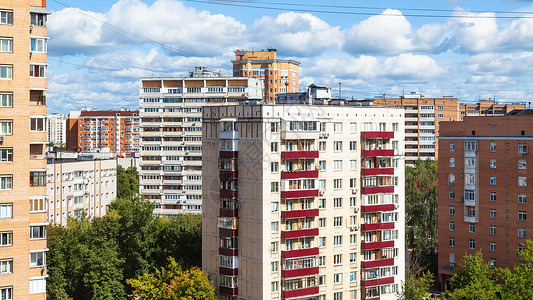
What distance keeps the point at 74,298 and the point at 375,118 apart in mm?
35542

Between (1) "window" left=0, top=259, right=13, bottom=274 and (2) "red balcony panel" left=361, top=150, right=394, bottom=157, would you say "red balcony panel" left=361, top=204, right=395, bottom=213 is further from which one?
(1) "window" left=0, top=259, right=13, bottom=274

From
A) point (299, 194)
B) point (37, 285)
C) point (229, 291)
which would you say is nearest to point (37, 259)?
point (37, 285)

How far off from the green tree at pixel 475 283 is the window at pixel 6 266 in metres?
40.5

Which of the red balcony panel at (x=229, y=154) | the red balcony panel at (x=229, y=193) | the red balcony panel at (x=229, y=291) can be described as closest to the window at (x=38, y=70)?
the red balcony panel at (x=229, y=154)

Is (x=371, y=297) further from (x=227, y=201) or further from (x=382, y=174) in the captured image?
(x=227, y=201)

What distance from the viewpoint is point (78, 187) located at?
10319 cm

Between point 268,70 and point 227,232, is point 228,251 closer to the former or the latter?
point 227,232

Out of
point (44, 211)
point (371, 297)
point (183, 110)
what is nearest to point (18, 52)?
point (44, 211)

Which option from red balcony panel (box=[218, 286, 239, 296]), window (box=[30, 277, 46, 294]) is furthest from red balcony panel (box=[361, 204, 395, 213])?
window (box=[30, 277, 46, 294])

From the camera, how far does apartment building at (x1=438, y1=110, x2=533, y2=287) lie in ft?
244

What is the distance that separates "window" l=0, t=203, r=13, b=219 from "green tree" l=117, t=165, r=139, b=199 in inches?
3950

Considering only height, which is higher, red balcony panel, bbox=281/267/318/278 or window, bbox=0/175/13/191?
window, bbox=0/175/13/191

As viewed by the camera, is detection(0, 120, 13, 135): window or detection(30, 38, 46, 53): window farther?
detection(30, 38, 46, 53): window

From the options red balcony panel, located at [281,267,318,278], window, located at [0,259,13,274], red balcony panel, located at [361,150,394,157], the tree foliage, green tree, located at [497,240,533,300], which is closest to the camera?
window, located at [0,259,13,274]
